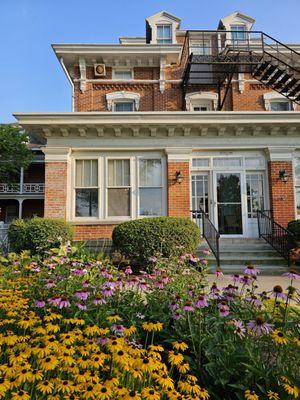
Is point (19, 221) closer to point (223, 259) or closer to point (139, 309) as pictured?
point (223, 259)

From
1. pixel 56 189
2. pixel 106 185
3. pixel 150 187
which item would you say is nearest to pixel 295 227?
pixel 150 187

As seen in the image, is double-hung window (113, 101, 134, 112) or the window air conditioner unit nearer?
the window air conditioner unit

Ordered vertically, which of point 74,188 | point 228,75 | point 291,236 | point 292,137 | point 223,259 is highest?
point 228,75

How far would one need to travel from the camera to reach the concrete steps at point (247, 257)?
876 cm

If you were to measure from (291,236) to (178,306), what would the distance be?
737cm

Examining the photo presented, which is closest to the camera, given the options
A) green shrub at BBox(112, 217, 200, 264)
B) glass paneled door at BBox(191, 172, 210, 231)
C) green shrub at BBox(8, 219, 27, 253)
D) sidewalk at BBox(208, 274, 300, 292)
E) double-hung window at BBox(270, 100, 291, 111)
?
sidewalk at BBox(208, 274, 300, 292)

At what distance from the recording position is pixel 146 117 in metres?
10.8

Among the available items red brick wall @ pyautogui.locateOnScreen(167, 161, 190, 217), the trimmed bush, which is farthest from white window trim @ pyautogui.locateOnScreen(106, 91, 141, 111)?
the trimmed bush

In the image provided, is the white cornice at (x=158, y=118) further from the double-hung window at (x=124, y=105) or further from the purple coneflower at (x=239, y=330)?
the purple coneflower at (x=239, y=330)

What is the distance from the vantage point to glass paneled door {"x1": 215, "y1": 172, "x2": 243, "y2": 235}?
11172 millimetres

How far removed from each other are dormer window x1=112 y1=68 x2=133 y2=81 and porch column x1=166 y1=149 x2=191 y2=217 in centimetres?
606

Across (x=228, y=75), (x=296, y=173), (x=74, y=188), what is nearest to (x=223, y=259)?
(x=296, y=173)

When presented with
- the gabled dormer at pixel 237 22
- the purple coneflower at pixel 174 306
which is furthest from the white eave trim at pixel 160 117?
the gabled dormer at pixel 237 22

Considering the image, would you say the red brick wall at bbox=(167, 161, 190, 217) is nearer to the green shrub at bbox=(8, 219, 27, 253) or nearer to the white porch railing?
the green shrub at bbox=(8, 219, 27, 253)
